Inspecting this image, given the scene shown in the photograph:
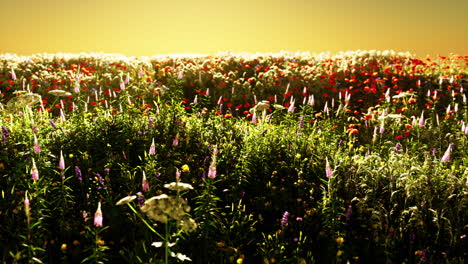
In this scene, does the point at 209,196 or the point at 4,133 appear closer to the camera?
the point at 209,196

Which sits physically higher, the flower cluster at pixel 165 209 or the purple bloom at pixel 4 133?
the flower cluster at pixel 165 209

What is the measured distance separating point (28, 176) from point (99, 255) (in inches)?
70.1

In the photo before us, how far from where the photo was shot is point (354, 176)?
16.4 feet

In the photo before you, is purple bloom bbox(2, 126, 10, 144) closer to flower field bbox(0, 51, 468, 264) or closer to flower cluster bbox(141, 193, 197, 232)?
flower field bbox(0, 51, 468, 264)

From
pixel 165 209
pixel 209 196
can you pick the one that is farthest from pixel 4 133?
pixel 165 209

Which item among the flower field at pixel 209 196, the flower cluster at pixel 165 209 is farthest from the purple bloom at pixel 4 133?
the flower cluster at pixel 165 209

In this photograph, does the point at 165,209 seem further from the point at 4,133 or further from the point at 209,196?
the point at 4,133

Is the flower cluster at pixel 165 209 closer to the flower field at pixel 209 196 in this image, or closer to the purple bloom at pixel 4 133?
the flower field at pixel 209 196

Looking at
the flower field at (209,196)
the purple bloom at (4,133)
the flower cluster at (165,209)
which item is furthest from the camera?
the purple bloom at (4,133)

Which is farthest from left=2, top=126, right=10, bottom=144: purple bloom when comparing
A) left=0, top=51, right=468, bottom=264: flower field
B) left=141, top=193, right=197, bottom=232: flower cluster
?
left=141, top=193, right=197, bottom=232: flower cluster

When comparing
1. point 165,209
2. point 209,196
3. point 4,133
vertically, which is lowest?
point 209,196

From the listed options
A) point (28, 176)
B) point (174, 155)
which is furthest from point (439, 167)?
point (28, 176)

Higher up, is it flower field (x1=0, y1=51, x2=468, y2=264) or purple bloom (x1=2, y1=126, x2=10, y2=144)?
purple bloom (x1=2, y1=126, x2=10, y2=144)

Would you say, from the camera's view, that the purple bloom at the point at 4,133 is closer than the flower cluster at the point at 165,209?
No
